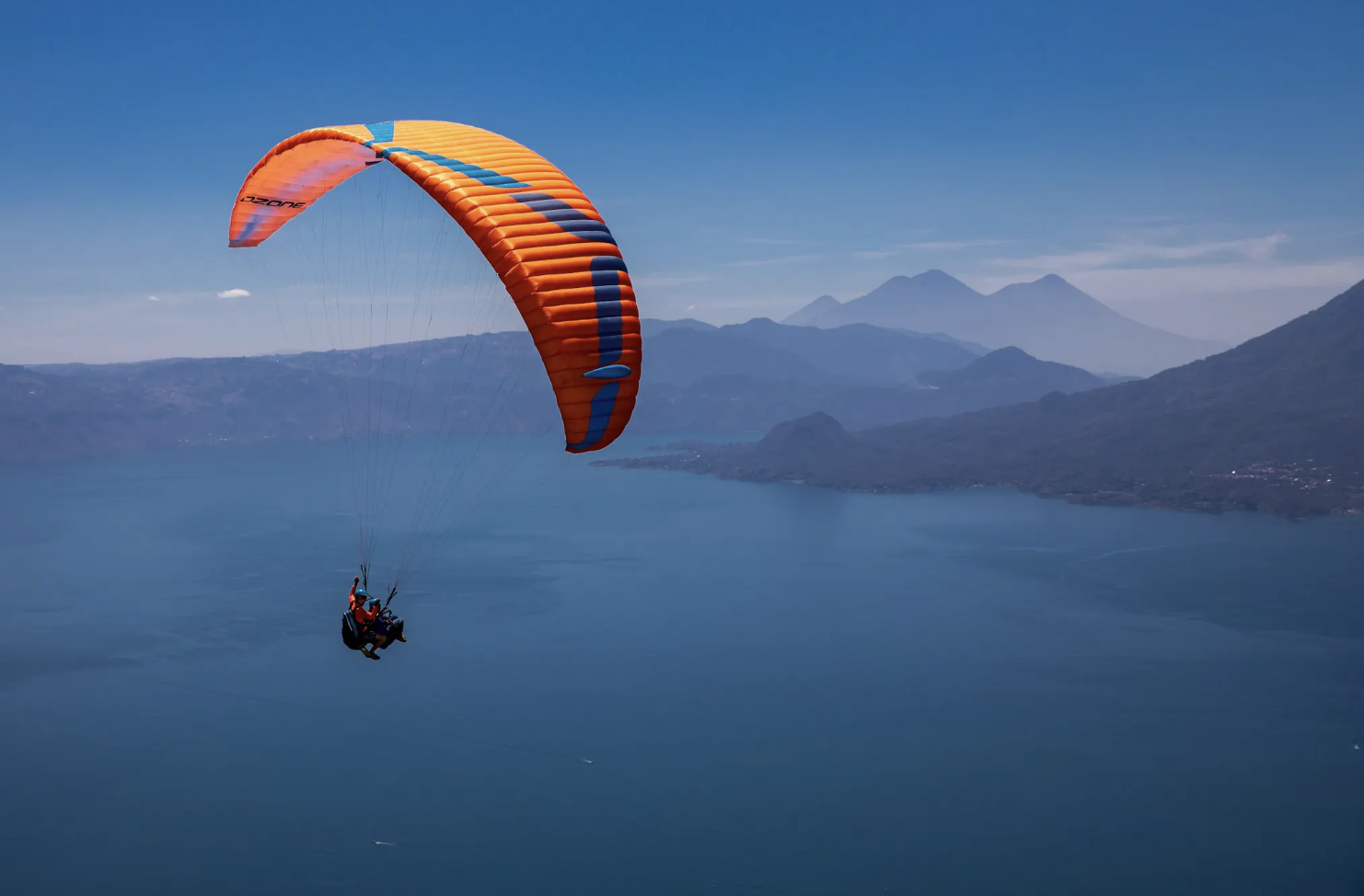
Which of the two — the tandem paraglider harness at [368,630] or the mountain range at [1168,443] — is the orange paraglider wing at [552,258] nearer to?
the tandem paraglider harness at [368,630]

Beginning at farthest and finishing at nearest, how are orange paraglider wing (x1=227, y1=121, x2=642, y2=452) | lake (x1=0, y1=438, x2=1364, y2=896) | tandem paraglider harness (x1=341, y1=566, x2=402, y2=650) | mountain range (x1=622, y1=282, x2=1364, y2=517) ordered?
mountain range (x1=622, y1=282, x2=1364, y2=517) → lake (x1=0, y1=438, x2=1364, y2=896) → tandem paraglider harness (x1=341, y1=566, x2=402, y2=650) → orange paraglider wing (x1=227, y1=121, x2=642, y2=452)

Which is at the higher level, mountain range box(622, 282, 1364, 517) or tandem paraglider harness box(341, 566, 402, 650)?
mountain range box(622, 282, 1364, 517)

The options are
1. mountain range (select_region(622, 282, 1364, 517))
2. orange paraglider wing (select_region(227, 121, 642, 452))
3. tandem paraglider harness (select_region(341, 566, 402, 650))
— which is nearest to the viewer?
orange paraglider wing (select_region(227, 121, 642, 452))

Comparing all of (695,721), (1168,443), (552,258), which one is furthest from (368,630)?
(1168,443)

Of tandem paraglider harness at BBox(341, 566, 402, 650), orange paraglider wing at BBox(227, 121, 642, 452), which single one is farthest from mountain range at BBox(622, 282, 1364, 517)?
tandem paraglider harness at BBox(341, 566, 402, 650)

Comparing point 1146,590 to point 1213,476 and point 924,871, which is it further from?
point 1213,476

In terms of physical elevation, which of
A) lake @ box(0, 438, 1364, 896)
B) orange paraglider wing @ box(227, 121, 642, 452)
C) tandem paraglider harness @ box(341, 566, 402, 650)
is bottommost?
lake @ box(0, 438, 1364, 896)

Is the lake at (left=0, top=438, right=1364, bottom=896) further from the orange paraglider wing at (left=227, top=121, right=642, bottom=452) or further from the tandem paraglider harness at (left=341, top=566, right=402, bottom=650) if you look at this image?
the orange paraglider wing at (left=227, top=121, right=642, bottom=452)
